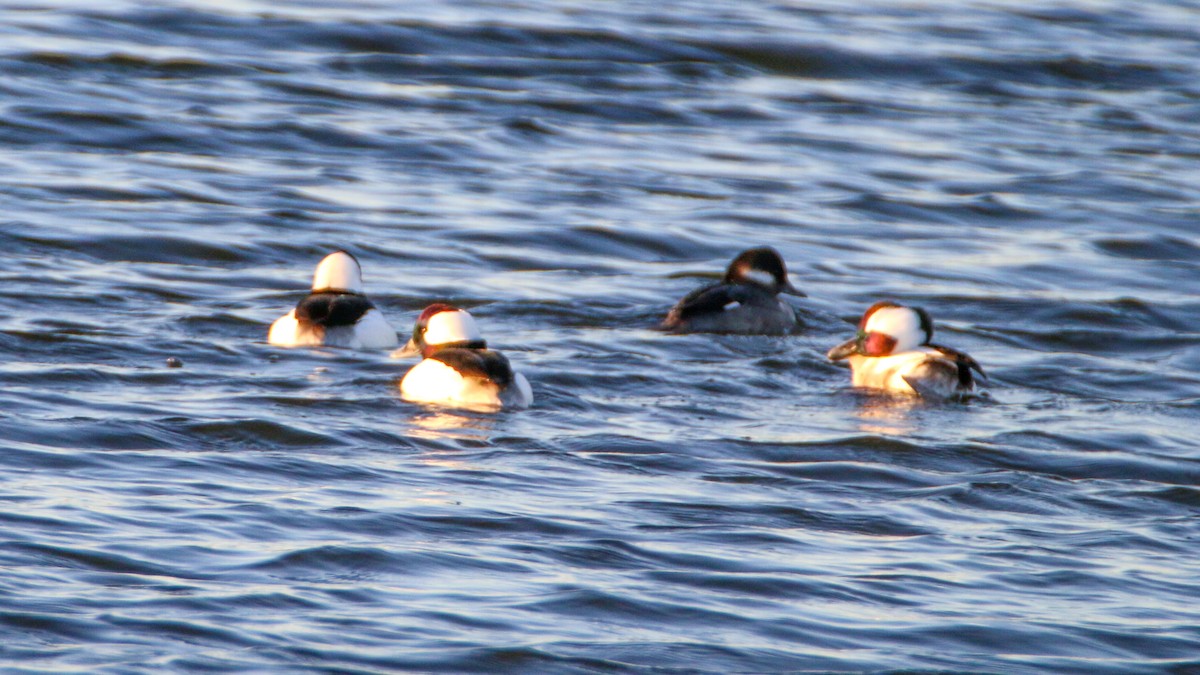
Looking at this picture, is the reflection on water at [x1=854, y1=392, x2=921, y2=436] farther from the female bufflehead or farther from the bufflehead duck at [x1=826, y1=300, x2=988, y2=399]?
the female bufflehead

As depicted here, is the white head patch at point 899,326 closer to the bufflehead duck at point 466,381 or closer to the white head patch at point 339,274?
the bufflehead duck at point 466,381

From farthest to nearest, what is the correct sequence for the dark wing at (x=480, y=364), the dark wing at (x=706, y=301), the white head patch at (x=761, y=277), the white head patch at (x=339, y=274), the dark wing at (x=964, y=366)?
the white head patch at (x=761, y=277) < the dark wing at (x=706, y=301) < the white head patch at (x=339, y=274) < the dark wing at (x=964, y=366) < the dark wing at (x=480, y=364)

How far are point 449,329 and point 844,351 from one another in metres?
2.58

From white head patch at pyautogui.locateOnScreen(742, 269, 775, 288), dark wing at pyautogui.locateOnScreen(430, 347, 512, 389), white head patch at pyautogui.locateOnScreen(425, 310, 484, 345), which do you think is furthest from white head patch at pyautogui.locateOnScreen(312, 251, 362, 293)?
white head patch at pyautogui.locateOnScreen(742, 269, 775, 288)

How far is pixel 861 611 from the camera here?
7047 millimetres

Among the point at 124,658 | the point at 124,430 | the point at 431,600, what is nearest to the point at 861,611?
the point at 431,600

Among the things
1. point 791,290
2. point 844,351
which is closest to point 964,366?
point 844,351

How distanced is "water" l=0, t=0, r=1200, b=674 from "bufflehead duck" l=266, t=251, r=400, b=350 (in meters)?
0.17

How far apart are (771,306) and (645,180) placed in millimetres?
4772

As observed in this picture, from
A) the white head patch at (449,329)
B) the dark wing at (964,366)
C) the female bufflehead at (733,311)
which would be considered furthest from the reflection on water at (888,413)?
→ the white head patch at (449,329)

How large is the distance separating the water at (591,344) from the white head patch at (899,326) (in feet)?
1.37

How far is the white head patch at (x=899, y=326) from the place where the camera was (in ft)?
38.6

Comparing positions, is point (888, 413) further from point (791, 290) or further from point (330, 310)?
point (330, 310)

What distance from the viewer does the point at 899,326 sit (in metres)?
11.9
